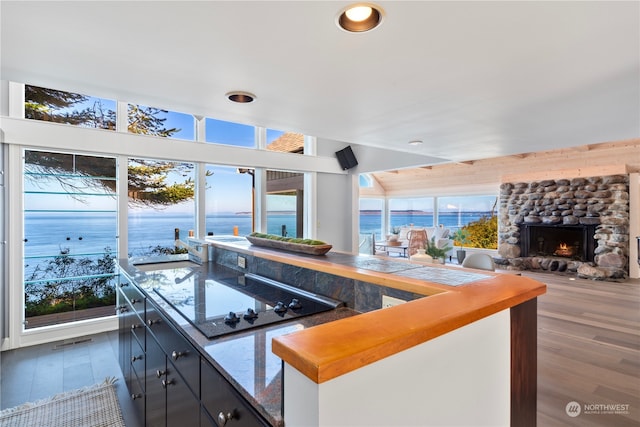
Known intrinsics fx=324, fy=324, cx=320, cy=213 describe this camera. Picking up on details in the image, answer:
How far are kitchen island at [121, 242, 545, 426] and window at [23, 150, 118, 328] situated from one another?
3.15m

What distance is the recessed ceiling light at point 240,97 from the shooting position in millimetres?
2248

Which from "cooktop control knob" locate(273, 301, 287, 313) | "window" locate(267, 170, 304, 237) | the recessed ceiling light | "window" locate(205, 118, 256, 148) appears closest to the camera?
"cooktop control knob" locate(273, 301, 287, 313)

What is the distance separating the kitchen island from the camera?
69cm

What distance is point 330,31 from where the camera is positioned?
4.79 ft

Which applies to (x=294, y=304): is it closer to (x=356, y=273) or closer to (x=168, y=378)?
(x=356, y=273)

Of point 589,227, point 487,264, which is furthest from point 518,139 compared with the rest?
point 589,227

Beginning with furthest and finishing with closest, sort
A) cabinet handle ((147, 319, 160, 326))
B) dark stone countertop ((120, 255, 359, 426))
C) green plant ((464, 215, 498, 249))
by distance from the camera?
green plant ((464, 215, 498, 249)), cabinet handle ((147, 319, 160, 326)), dark stone countertop ((120, 255, 359, 426))

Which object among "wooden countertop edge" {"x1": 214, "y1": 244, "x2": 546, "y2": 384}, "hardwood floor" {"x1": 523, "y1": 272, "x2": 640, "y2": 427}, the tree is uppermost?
the tree

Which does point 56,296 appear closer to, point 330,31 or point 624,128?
point 330,31

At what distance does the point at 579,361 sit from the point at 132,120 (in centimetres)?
537

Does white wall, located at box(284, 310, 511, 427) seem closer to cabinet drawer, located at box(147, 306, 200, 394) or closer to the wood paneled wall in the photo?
cabinet drawer, located at box(147, 306, 200, 394)

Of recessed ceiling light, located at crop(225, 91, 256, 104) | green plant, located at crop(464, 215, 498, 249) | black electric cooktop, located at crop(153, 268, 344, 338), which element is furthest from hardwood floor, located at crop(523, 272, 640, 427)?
Result: green plant, located at crop(464, 215, 498, 249)

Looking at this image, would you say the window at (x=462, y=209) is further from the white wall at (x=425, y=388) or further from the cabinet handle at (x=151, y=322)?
the cabinet handle at (x=151, y=322)

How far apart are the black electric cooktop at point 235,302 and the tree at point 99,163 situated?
241 cm
